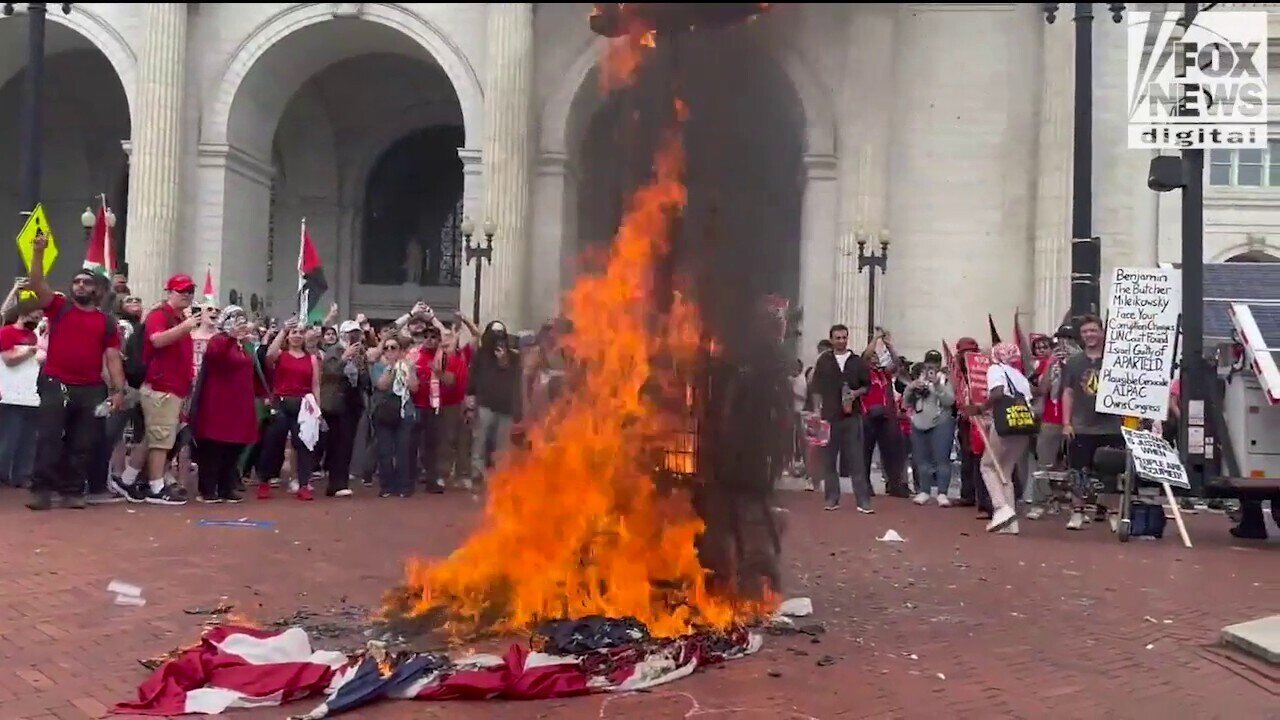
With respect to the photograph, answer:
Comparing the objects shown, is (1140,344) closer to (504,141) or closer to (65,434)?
(65,434)

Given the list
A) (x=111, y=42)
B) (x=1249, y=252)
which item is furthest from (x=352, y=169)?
(x=1249, y=252)

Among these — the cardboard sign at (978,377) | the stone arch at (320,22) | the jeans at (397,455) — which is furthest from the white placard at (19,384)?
the stone arch at (320,22)

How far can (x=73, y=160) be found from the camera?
26.3 m

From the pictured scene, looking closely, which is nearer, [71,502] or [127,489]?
[71,502]

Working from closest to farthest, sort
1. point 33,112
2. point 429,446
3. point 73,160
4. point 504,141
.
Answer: point 429,446
point 33,112
point 504,141
point 73,160

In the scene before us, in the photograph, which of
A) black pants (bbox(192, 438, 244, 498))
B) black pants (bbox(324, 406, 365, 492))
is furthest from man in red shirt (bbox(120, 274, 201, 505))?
black pants (bbox(324, 406, 365, 492))

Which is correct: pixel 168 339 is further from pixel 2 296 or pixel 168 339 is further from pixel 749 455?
pixel 2 296

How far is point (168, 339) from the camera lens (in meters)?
9.73

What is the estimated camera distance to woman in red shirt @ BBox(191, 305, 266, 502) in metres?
10.3

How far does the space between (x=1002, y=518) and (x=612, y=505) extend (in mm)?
5897

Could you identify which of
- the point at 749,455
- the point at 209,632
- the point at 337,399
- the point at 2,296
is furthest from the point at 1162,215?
the point at 2,296

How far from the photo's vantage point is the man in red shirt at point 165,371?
9.82 m

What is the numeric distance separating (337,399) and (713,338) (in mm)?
7228

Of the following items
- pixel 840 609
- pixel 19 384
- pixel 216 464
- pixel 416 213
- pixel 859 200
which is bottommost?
pixel 840 609
